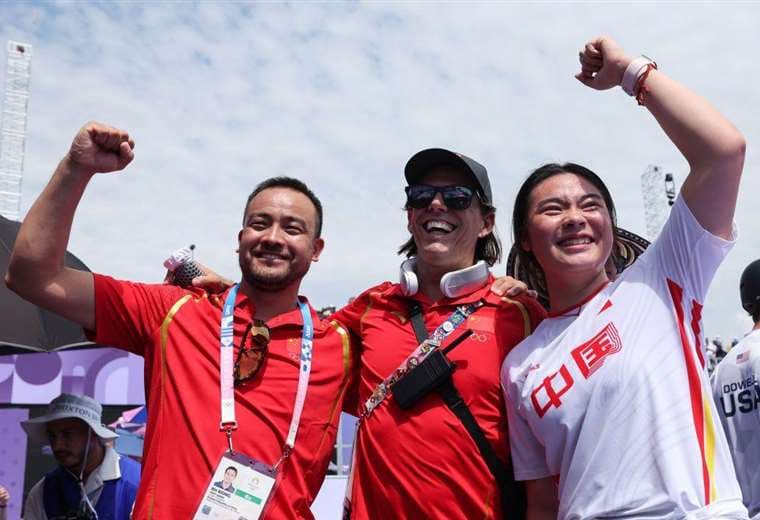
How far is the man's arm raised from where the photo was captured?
288 cm

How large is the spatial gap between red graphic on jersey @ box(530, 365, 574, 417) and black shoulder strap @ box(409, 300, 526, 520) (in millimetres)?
354

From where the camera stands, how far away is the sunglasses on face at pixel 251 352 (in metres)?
3.02

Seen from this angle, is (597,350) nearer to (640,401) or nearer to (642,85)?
(640,401)

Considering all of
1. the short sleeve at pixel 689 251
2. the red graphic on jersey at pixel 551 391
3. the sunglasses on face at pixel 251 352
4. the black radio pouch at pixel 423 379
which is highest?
the short sleeve at pixel 689 251

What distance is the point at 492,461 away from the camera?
2797mm

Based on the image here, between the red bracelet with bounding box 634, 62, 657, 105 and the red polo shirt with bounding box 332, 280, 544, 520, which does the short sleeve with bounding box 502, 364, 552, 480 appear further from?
the red bracelet with bounding box 634, 62, 657, 105

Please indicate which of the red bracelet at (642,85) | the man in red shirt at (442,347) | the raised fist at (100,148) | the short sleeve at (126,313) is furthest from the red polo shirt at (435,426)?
the raised fist at (100,148)

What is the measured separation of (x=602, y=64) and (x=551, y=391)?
1.35 meters

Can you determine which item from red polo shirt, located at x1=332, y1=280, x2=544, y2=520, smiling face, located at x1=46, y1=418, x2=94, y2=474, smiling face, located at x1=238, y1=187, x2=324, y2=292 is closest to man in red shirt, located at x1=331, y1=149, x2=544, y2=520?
red polo shirt, located at x1=332, y1=280, x2=544, y2=520

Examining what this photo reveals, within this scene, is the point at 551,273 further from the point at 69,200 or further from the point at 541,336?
the point at 69,200

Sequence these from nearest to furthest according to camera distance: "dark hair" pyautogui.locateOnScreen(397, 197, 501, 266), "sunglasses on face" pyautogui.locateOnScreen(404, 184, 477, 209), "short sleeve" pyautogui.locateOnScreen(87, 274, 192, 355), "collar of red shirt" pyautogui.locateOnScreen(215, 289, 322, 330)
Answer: "short sleeve" pyautogui.locateOnScreen(87, 274, 192, 355) → "collar of red shirt" pyautogui.locateOnScreen(215, 289, 322, 330) → "sunglasses on face" pyautogui.locateOnScreen(404, 184, 477, 209) → "dark hair" pyautogui.locateOnScreen(397, 197, 501, 266)

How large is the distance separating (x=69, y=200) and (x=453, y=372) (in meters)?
1.85

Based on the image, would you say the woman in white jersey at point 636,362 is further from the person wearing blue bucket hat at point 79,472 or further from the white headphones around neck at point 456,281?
the person wearing blue bucket hat at point 79,472

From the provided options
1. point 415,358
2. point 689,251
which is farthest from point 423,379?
point 689,251
